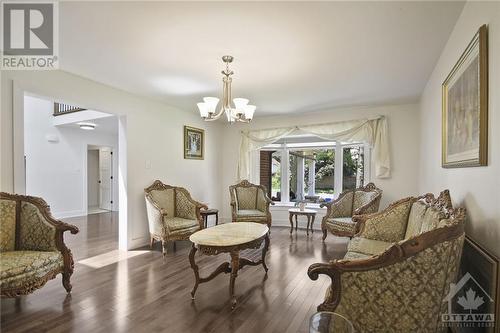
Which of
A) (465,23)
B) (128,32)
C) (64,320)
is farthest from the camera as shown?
(128,32)

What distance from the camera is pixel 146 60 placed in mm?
2836

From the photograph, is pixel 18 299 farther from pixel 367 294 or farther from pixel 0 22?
pixel 367 294

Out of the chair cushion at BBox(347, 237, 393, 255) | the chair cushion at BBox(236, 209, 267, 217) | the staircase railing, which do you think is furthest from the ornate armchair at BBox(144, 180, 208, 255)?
the staircase railing

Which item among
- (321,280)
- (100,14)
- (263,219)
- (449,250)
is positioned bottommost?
(321,280)

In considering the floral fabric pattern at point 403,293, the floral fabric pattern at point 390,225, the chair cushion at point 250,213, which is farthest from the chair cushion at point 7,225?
the floral fabric pattern at point 390,225

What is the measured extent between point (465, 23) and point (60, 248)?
12.8 ft

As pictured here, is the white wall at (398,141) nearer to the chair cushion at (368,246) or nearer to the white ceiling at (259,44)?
the white ceiling at (259,44)

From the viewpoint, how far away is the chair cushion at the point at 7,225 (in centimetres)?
243

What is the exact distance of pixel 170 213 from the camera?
4391 mm

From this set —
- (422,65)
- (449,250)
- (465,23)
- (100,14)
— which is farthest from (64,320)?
(422,65)

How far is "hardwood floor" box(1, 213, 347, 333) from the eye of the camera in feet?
6.72

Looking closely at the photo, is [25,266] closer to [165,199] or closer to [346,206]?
[165,199]

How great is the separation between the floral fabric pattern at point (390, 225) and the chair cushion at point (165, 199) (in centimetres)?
296

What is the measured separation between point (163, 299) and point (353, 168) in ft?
13.8
